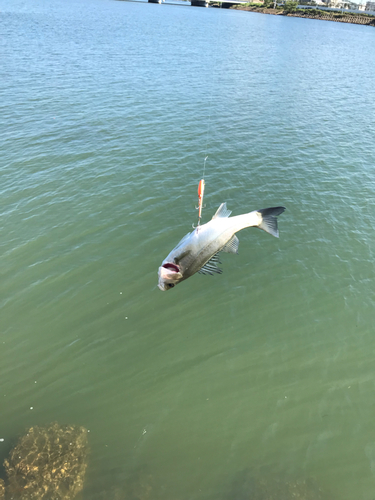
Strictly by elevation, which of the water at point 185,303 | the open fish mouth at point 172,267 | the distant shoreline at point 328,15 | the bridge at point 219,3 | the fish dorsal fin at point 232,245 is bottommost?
the water at point 185,303

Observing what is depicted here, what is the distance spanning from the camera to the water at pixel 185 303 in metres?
8.67

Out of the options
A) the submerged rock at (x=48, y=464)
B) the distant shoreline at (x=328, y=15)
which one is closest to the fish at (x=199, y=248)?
the submerged rock at (x=48, y=464)

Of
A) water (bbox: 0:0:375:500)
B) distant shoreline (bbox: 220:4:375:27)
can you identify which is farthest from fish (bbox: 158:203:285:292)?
distant shoreline (bbox: 220:4:375:27)

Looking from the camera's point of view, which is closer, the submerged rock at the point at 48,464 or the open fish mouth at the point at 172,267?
the open fish mouth at the point at 172,267

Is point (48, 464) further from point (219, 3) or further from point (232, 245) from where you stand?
point (219, 3)

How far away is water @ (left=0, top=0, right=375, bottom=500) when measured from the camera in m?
8.67

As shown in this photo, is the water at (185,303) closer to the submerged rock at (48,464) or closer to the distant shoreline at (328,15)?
the submerged rock at (48,464)

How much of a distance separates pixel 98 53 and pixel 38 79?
641 inches

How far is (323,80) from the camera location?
128 feet

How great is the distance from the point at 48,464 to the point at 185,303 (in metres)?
6.30

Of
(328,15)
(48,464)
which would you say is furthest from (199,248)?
(328,15)

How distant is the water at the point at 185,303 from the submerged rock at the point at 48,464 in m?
0.29

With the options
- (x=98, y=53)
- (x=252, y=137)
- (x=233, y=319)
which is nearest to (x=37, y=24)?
(x=98, y=53)

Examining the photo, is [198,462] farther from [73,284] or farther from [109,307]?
[73,284]
